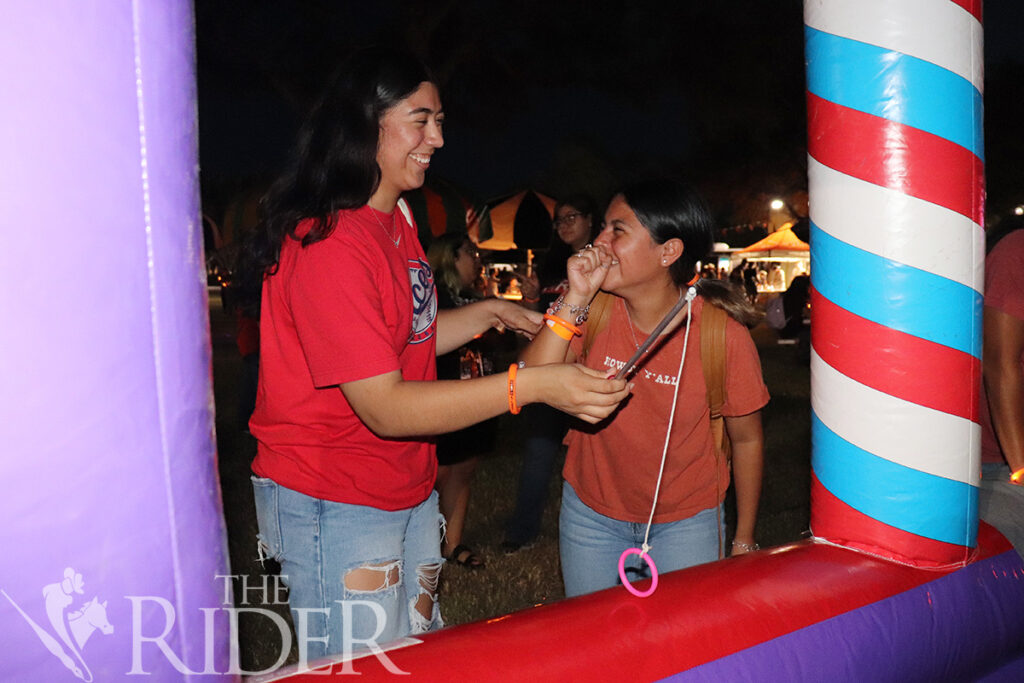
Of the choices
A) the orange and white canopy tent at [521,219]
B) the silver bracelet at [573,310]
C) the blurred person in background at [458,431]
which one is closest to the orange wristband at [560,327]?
the silver bracelet at [573,310]

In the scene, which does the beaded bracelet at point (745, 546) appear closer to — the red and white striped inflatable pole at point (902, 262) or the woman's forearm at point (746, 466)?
the woman's forearm at point (746, 466)

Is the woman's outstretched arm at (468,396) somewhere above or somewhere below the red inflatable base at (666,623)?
above

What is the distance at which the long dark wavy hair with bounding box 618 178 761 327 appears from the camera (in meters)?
2.52

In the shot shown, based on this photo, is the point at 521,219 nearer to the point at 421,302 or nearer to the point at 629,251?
the point at 629,251

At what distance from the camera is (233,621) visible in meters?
1.04

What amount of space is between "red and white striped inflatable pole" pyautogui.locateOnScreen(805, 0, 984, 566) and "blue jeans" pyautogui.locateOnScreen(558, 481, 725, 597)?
61 cm

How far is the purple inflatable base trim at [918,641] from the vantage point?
4.87ft

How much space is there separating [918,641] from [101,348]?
5.53 ft

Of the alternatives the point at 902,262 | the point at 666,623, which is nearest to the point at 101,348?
the point at 666,623

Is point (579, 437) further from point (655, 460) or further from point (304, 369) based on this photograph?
point (304, 369)

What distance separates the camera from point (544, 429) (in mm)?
4625

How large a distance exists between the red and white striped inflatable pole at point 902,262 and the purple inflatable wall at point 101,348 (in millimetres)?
1485

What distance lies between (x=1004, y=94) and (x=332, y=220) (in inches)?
1274

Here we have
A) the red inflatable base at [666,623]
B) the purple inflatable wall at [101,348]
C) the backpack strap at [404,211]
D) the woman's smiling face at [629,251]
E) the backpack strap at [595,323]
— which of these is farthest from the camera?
the backpack strap at [595,323]
